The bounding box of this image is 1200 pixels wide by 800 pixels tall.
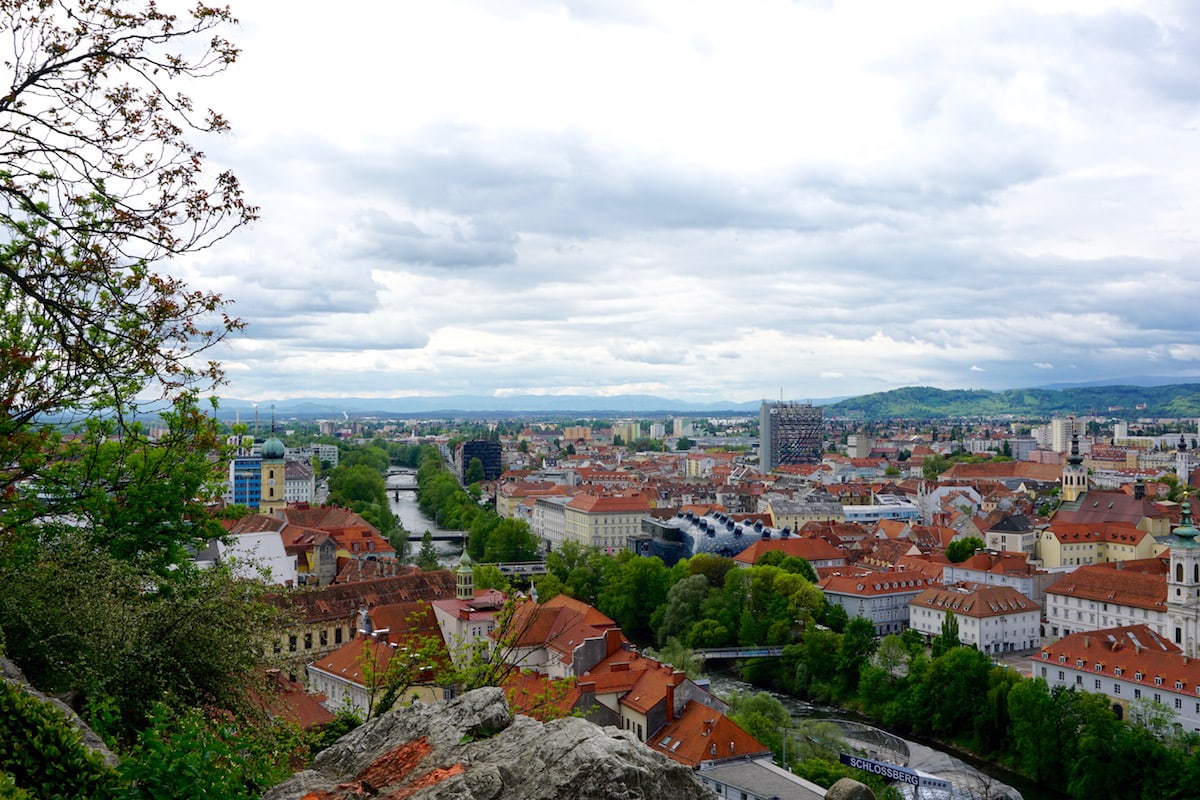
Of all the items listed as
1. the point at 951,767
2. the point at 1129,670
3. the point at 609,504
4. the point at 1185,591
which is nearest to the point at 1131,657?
the point at 1129,670

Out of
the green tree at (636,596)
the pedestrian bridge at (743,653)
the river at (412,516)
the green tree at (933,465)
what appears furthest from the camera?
the green tree at (933,465)

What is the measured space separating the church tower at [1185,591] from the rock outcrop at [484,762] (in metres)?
40.1

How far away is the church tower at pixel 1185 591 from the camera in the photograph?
37.3 meters

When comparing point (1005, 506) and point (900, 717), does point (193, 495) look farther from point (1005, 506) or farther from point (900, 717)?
point (1005, 506)

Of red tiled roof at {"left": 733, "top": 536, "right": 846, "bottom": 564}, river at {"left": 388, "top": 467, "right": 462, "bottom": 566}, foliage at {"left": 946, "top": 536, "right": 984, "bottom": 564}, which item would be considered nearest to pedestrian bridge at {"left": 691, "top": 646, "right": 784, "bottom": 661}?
red tiled roof at {"left": 733, "top": 536, "right": 846, "bottom": 564}

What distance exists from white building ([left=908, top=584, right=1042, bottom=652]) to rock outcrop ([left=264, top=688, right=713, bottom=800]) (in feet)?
129

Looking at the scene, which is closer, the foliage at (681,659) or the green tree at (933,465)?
the foliage at (681,659)

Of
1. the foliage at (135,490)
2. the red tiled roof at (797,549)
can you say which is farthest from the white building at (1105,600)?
the foliage at (135,490)

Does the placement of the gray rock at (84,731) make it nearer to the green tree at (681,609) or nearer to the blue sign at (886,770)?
the blue sign at (886,770)

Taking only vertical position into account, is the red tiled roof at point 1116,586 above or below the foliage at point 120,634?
below

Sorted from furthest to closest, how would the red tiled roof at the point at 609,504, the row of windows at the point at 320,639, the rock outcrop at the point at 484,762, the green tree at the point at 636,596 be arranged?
the red tiled roof at the point at 609,504 → the green tree at the point at 636,596 → the row of windows at the point at 320,639 → the rock outcrop at the point at 484,762

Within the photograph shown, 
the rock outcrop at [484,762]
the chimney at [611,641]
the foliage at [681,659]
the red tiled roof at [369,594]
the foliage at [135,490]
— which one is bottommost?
the foliage at [681,659]

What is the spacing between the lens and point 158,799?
186 inches

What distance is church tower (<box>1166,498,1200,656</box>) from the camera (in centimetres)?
3731
